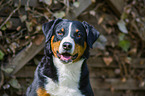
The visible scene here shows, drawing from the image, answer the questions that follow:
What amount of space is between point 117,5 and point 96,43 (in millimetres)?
869

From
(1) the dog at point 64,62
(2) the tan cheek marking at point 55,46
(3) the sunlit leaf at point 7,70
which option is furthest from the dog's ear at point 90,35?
(3) the sunlit leaf at point 7,70

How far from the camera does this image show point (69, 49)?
2.48 meters

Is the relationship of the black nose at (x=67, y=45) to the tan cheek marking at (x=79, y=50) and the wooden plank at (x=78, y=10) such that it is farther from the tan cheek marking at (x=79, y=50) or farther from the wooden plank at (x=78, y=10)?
the wooden plank at (x=78, y=10)

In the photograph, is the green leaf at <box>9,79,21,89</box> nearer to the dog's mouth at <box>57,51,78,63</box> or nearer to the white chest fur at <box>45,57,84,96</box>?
the white chest fur at <box>45,57,84,96</box>

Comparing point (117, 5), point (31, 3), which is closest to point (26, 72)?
point (31, 3)

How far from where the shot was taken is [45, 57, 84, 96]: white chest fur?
2533 mm

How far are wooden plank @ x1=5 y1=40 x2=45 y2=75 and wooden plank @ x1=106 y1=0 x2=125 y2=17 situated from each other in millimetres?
1600

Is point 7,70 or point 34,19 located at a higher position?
point 34,19

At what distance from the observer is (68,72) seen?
2676 millimetres

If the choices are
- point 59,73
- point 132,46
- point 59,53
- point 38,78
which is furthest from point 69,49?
point 132,46

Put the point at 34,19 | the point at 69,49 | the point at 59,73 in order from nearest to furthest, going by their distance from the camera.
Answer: the point at 69,49, the point at 59,73, the point at 34,19

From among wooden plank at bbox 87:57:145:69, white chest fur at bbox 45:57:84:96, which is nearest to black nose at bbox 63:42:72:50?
white chest fur at bbox 45:57:84:96

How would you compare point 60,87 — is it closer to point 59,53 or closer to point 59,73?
point 59,73

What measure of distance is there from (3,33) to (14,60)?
1.68ft
